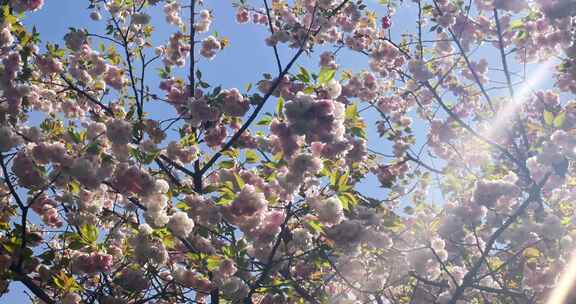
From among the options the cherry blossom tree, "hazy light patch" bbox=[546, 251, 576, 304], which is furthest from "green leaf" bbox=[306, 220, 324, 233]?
"hazy light patch" bbox=[546, 251, 576, 304]

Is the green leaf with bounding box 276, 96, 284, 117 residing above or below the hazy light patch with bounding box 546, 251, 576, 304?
above

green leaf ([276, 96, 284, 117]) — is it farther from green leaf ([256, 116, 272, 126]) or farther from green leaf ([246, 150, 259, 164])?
green leaf ([246, 150, 259, 164])

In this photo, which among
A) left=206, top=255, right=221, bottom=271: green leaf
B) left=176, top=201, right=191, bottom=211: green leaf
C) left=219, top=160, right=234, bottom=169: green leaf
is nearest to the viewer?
left=206, top=255, right=221, bottom=271: green leaf

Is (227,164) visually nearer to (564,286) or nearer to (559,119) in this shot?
(559,119)

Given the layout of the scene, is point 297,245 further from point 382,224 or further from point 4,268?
point 4,268

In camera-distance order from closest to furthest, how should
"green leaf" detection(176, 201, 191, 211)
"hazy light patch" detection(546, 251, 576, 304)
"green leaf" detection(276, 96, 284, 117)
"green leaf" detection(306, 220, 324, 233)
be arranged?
"green leaf" detection(276, 96, 284, 117) < "green leaf" detection(306, 220, 324, 233) < "green leaf" detection(176, 201, 191, 211) < "hazy light patch" detection(546, 251, 576, 304)

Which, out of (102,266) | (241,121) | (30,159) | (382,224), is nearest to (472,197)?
(382,224)

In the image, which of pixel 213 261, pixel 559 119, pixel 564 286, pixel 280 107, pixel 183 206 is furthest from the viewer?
pixel 559 119

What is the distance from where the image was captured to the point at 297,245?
15.7 ft

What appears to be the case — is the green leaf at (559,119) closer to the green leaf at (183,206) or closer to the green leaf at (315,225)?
the green leaf at (315,225)

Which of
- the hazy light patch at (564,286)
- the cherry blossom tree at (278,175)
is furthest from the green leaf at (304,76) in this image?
the hazy light patch at (564,286)

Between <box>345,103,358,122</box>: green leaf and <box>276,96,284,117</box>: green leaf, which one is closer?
<box>276,96,284,117</box>: green leaf

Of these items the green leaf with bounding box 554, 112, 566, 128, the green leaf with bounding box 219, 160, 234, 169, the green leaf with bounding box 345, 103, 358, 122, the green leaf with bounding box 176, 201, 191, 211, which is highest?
the green leaf with bounding box 554, 112, 566, 128

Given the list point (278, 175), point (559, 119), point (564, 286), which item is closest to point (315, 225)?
point (278, 175)
